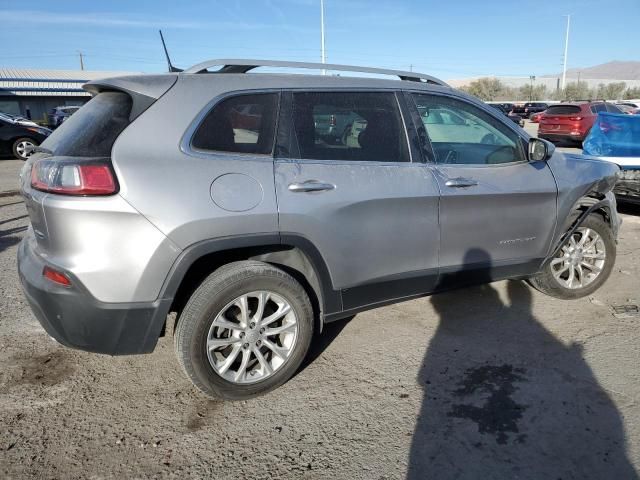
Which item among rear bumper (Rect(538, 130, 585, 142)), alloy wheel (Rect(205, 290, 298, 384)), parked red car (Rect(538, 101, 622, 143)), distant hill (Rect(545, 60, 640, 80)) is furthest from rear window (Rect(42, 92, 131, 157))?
distant hill (Rect(545, 60, 640, 80))

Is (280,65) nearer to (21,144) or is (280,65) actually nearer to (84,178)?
(84,178)

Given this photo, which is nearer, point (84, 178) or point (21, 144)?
point (84, 178)

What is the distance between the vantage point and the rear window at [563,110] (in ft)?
59.3

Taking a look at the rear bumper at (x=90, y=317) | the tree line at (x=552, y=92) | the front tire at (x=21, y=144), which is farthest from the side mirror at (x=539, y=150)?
the tree line at (x=552, y=92)

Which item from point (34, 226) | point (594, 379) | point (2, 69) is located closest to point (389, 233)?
point (594, 379)

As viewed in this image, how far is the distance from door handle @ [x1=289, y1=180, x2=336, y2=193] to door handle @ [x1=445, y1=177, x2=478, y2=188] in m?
0.89

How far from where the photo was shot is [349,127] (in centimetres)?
304

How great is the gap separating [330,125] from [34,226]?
5.76ft

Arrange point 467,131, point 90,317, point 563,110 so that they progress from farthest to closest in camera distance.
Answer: point 563,110, point 467,131, point 90,317

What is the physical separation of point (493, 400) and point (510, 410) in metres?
0.11

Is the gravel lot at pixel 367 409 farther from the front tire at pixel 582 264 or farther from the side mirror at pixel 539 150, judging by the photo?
the side mirror at pixel 539 150

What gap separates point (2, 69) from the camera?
162 ft

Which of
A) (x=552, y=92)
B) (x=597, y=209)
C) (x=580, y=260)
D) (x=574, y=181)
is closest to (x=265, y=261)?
(x=574, y=181)

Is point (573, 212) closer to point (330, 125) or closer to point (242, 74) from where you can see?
point (330, 125)
